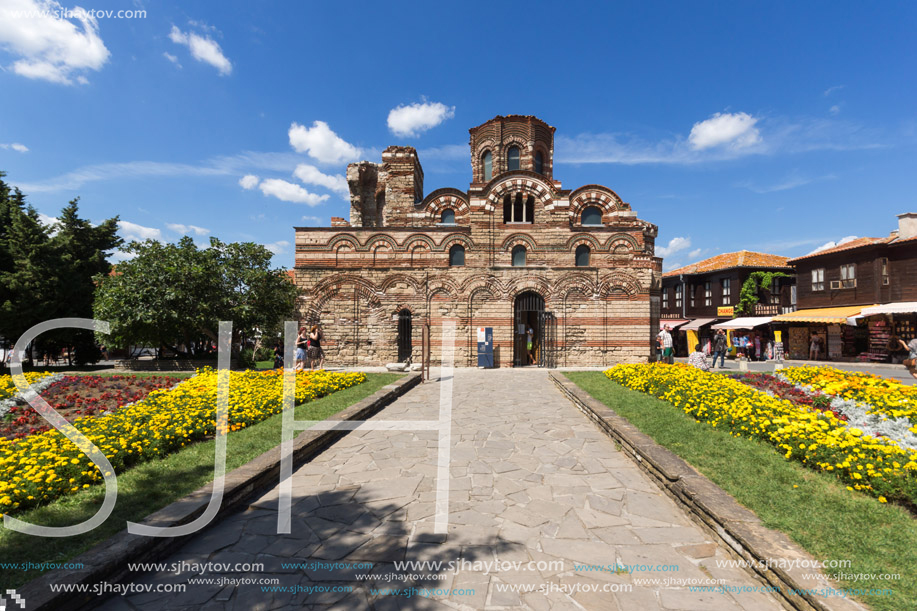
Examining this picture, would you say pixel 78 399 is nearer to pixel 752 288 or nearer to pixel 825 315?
pixel 825 315

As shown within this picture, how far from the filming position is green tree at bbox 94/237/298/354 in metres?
15.1

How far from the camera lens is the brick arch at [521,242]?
19.5 m

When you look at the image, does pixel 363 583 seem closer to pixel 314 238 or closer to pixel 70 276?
pixel 314 238

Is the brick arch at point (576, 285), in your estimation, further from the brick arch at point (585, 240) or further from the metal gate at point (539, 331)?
the brick arch at point (585, 240)

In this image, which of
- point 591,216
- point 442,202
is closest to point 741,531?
point 591,216

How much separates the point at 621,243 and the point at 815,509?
1737 centimetres

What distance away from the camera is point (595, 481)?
4.79 meters

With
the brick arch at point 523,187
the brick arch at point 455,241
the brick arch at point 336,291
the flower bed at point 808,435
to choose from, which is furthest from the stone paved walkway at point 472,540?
the brick arch at point 523,187

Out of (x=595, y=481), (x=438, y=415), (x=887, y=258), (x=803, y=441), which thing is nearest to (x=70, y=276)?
(x=438, y=415)

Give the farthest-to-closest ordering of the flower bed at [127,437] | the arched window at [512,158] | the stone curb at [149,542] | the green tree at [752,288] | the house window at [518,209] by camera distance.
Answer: the green tree at [752,288] < the arched window at [512,158] < the house window at [518,209] < the flower bed at [127,437] < the stone curb at [149,542]

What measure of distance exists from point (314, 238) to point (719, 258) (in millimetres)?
33153

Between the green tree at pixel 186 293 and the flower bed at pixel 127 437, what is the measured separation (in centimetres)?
738

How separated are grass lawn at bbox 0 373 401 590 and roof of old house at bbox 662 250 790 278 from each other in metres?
35.3

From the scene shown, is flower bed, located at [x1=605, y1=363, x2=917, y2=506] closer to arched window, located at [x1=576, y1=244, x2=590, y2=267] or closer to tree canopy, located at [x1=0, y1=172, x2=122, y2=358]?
arched window, located at [x1=576, y1=244, x2=590, y2=267]
